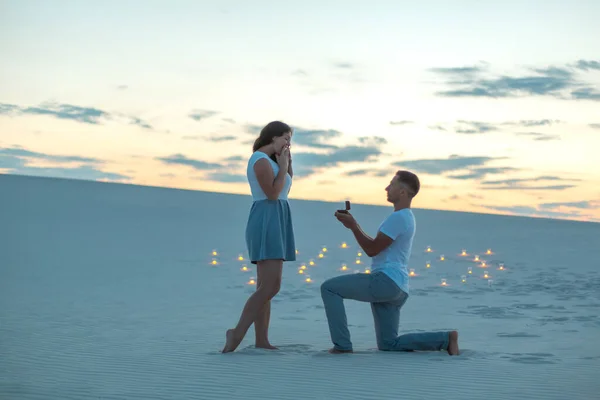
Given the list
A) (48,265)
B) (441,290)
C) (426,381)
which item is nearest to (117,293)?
(48,265)

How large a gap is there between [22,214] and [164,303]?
17.4 meters

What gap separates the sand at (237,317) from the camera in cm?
605

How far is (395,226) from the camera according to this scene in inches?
277

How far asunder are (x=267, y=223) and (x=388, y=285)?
1.21m

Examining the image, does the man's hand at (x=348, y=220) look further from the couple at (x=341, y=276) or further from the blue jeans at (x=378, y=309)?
the blue jeans at (x=378, y=309)

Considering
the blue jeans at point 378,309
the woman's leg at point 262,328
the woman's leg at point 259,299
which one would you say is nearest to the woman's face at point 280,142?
the woman's leg at point 259,299

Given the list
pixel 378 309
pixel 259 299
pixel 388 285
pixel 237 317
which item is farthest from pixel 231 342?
pixel 237 317

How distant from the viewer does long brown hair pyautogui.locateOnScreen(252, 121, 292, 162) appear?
736 centimetres

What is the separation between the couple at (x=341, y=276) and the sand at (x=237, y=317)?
20 cm

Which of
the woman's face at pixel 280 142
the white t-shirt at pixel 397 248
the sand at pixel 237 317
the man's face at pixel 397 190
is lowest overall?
the sand at pixel 237 317

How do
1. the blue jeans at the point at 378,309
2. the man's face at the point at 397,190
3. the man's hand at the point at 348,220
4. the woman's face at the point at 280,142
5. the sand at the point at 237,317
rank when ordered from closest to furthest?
the sand at the point at 237,317, the man's hand at the point at 348,220, the blue jeans at the point at 378,309, the man's face at the point at 397,190, the woman's face at the point at 280,142

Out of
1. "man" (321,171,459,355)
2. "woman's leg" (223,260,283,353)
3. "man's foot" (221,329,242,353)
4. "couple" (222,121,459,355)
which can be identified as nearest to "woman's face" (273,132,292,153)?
"couple" (222,121,459,355)

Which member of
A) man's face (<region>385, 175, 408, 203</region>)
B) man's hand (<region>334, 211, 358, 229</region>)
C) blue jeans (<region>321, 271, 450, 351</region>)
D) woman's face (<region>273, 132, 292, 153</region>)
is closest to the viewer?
man's hand (<region>334, 211, 358, 229</region>)

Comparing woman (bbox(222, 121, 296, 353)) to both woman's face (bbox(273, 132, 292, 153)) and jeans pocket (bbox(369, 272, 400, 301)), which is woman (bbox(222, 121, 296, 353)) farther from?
jeans pocket (bbox(369, 272, 400, 301))
